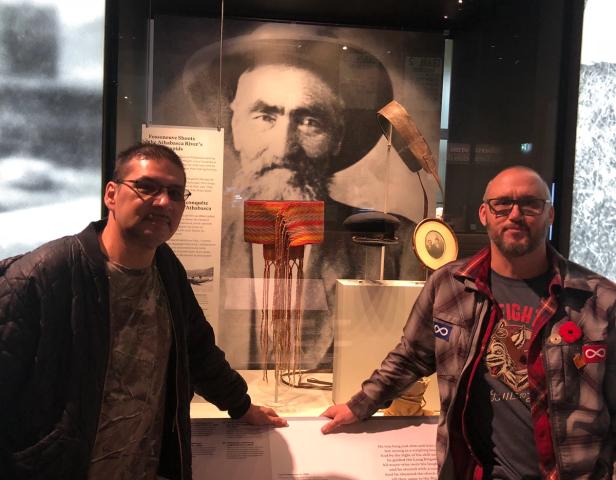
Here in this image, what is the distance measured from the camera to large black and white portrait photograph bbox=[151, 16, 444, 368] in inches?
135

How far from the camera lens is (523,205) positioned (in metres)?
1.65

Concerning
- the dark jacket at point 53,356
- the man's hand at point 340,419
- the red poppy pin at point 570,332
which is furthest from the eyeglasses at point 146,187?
the red poppy pin at point 570,332

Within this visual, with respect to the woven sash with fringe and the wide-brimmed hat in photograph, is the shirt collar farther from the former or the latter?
the wide-brimmed hat in photograph

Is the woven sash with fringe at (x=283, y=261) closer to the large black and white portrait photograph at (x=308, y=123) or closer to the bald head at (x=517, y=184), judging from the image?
the large black and white portrait photograph at (x=308, y=123)

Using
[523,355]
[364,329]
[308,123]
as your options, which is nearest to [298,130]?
[308,123]

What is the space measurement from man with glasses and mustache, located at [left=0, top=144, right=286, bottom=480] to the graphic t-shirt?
867 millimetres

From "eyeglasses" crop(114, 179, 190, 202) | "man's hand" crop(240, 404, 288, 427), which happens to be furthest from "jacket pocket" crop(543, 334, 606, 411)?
"eyeglasses" crop(114, 179, 190, 202)

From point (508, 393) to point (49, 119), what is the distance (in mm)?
2536

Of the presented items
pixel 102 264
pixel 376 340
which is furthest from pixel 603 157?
pixel 102 264

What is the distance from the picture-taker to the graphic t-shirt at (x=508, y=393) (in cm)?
158

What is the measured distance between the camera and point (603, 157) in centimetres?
325

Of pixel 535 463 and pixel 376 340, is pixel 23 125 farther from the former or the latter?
pixel 535 463

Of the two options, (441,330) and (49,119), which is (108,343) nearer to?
(441,330)

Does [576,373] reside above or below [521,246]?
below
